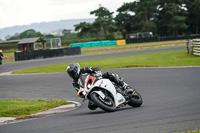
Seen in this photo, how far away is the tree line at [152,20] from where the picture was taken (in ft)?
290

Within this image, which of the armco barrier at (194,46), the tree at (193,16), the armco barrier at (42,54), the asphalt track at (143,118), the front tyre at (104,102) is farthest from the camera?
the tree at (193,16)

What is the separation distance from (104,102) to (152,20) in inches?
3573

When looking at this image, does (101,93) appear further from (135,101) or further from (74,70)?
(135,101)

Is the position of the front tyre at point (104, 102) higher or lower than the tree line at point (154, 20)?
lower

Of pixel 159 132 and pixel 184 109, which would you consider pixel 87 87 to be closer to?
pixel 184 109

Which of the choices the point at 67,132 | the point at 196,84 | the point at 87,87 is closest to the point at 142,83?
the point at 196,84

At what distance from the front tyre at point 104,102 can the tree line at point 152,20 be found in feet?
242

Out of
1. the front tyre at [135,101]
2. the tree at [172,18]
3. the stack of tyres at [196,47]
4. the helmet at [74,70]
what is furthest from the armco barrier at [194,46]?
the tree at [172,18]

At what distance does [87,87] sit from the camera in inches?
341

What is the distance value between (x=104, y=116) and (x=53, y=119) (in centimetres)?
131

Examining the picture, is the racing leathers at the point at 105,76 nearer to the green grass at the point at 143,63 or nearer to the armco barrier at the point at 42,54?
the green grass at the point at 143,63

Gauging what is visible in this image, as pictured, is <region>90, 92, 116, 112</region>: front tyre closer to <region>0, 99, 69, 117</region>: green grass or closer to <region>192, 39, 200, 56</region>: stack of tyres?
<region>0, 99, 69, 117</region>: green grass

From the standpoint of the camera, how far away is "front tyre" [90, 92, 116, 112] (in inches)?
332

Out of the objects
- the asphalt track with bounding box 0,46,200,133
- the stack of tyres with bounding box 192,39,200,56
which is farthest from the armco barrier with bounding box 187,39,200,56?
the asphalt track with bounding box 0,46,200,133
